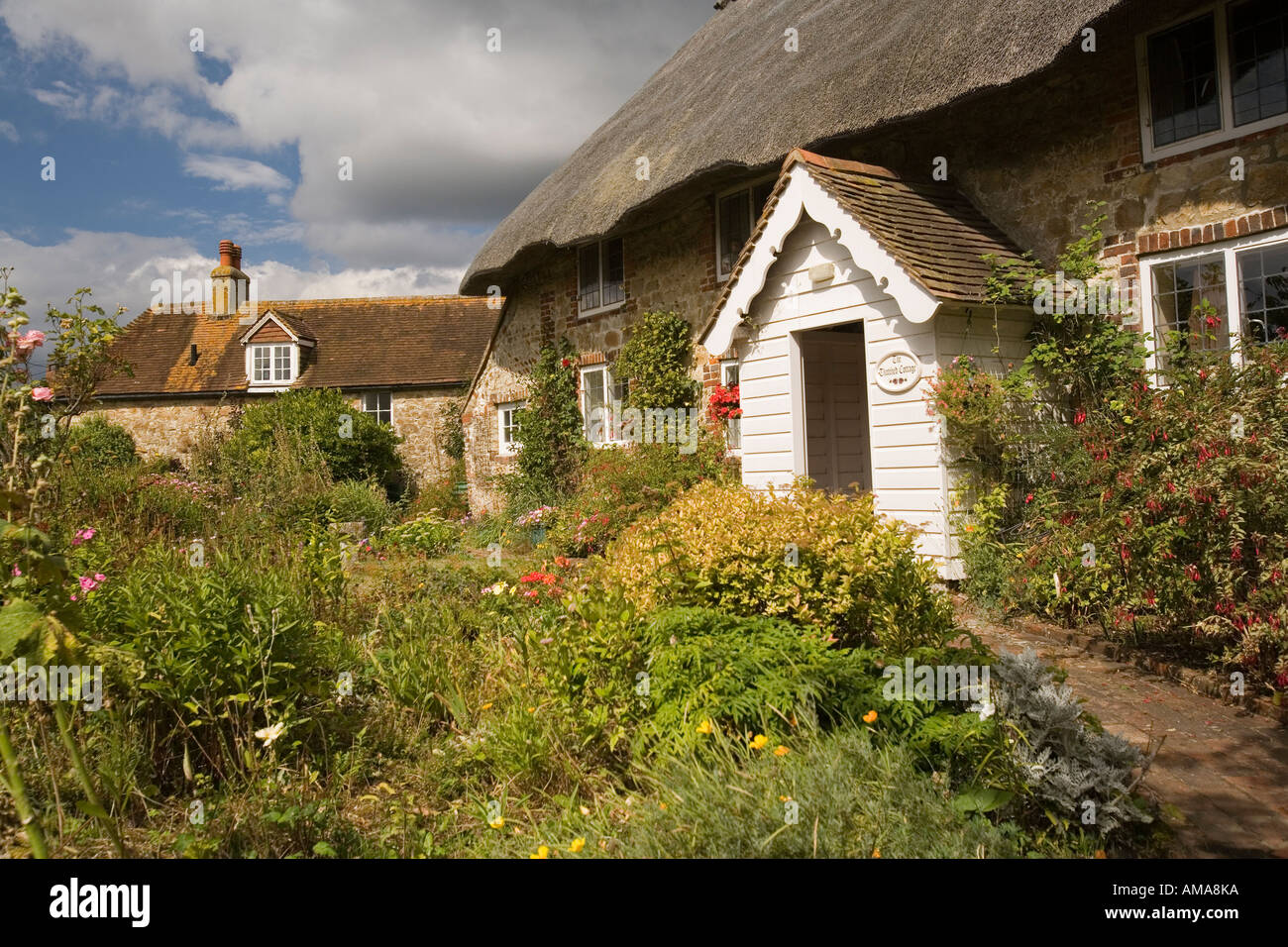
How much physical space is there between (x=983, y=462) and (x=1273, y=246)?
97.1 inches

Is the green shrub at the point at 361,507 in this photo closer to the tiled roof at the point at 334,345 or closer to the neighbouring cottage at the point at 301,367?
the neighbouring cottage at the point at 301,367

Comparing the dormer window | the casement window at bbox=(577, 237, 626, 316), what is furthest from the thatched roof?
the dormer window

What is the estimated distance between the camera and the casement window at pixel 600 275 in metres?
12.4

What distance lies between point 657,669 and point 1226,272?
563 centimetres

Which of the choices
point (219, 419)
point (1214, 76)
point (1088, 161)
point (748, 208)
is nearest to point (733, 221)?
point (748, 208)

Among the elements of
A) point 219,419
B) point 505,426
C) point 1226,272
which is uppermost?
point 219,419

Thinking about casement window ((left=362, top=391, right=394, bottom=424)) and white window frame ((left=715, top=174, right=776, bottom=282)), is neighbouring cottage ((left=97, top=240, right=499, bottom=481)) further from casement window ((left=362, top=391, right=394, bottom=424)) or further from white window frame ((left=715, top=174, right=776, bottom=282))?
white window frame ((left=715, top=174, right=776, bottom=282))

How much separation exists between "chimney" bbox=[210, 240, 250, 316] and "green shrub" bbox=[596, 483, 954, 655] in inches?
945

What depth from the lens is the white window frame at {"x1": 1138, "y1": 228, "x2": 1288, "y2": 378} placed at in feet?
19.6

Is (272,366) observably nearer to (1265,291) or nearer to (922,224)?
(922,224)

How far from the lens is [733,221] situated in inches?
408

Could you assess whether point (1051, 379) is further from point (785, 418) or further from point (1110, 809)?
point (1110, 809)

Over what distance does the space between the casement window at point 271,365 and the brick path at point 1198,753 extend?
21317 mm
